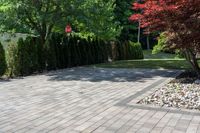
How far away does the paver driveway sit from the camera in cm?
459

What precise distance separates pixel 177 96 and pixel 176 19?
9.48 feet

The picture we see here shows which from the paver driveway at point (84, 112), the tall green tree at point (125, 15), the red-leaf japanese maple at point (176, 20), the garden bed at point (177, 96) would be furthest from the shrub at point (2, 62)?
the tall green tree at point (125, 15)

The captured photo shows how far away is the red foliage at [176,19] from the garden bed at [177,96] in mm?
1410

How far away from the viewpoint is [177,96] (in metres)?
6.76

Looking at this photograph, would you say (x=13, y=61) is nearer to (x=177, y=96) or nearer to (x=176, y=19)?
(x=176, y=19)

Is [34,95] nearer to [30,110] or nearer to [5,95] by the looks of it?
[5,95]

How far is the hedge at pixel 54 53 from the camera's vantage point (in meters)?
11.6

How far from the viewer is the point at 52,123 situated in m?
4.79

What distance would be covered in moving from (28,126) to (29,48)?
25.8ft

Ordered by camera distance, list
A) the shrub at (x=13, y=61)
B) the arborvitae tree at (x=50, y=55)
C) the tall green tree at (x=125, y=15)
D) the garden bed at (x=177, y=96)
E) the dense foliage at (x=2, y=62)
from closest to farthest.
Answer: the garden bed at (x=177, y=96) → the dense foliage at (x=2, y=62) → the shrub at (x=13, y=61) → the arborvitae tree at (x=50, y=55) → the tall green tree at (x=125, y=15)

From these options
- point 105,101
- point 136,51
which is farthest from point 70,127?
point 136,51

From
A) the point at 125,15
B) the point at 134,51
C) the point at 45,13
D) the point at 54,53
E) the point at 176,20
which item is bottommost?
the point at 134,51

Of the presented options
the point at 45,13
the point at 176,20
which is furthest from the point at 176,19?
the point at 45,13

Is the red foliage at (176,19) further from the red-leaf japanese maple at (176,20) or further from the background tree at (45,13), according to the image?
the background tree at (45,13)
